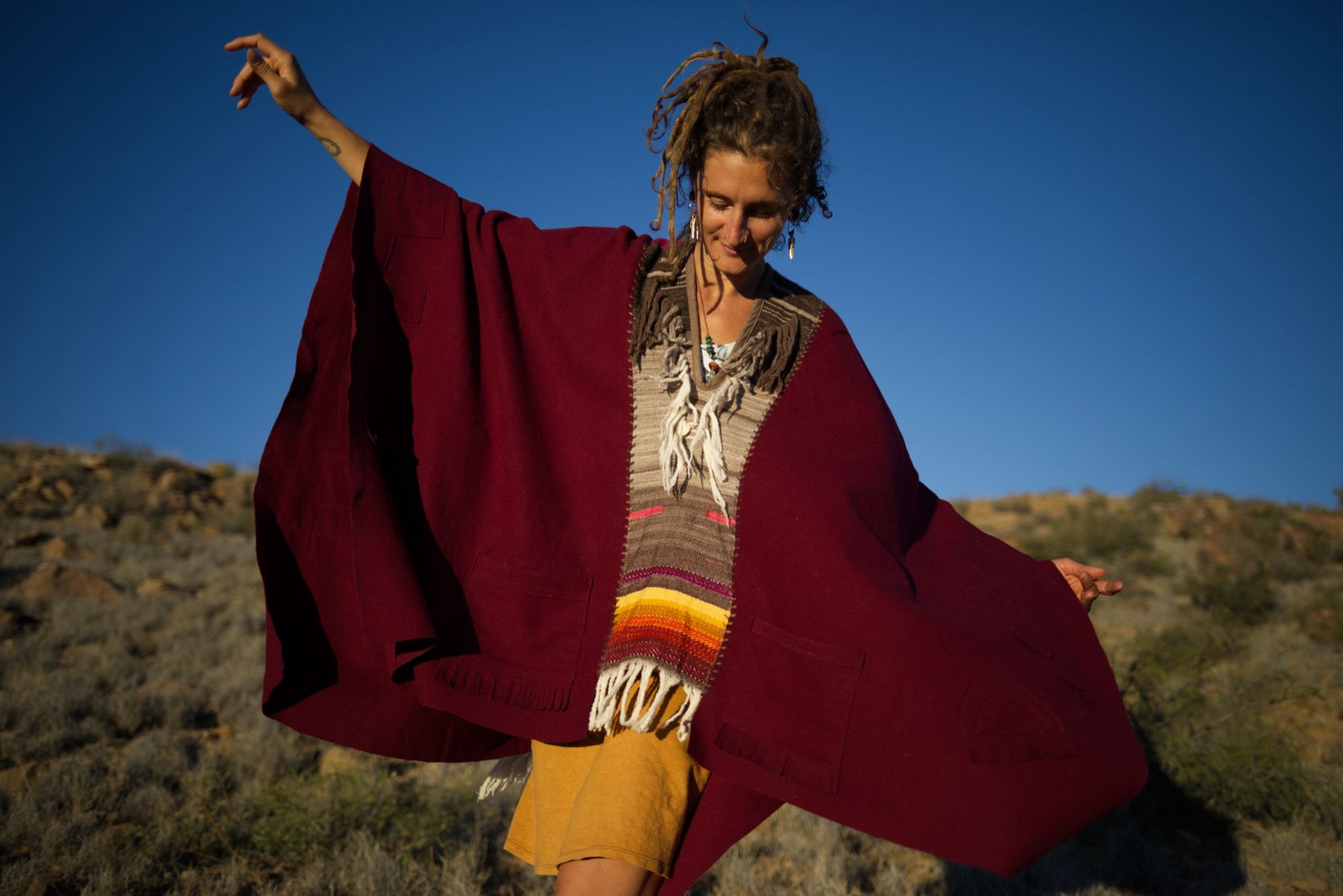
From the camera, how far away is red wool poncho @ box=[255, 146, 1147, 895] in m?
2.42

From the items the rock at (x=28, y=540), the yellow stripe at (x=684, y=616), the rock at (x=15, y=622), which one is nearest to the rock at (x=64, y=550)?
the rock at (x=28, y=540)

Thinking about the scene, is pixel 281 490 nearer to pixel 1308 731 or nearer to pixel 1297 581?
pixel 1308 731

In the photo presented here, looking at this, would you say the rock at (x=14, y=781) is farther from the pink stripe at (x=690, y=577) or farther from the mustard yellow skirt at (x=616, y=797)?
the pink stripe at (x=690, y=577)

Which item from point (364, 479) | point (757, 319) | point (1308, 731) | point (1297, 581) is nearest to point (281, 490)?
point (364, 479)

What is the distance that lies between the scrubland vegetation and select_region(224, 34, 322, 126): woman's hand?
3271 mm

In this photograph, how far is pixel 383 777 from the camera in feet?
17.5

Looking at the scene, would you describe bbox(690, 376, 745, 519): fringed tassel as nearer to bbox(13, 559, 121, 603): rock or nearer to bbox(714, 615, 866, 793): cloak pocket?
bbox(714, 615, 866, 793): cloak pocket

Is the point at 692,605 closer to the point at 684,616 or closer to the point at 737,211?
the point at 684,616

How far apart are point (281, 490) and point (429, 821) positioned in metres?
2.54

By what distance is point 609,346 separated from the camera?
2848mm

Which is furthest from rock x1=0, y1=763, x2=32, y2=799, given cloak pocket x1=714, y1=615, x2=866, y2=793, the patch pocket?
cloak pocket x1=714, y1=615, x2=866, y2=793

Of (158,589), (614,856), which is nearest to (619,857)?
(614,856)

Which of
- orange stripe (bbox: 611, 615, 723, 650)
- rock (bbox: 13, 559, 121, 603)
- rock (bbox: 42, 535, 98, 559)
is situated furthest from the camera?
rock (bbox: 42, 535, 98, 559)

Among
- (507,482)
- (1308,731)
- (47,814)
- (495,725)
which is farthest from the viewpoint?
(1308,731)
